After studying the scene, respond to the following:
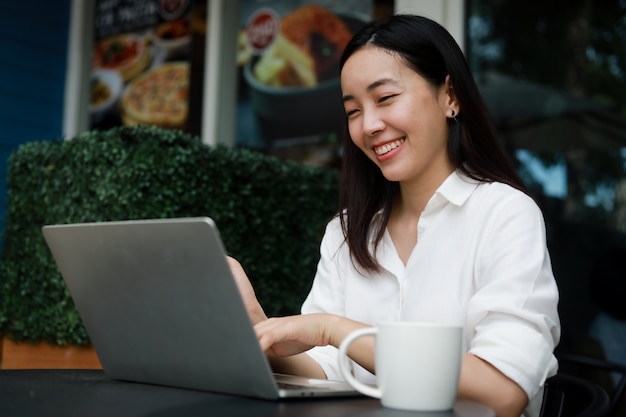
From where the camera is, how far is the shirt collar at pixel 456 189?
1.48 metres

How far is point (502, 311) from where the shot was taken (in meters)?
1.19

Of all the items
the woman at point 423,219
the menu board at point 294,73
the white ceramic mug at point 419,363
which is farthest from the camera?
the menu board at point 294,73

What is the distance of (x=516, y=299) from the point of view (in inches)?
47.2

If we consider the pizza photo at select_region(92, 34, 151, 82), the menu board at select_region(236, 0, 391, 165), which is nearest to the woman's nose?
the menu board at select_region(236, 0, 391, 165)

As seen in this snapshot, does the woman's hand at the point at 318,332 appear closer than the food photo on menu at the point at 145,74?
Yes

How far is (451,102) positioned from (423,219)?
24cm

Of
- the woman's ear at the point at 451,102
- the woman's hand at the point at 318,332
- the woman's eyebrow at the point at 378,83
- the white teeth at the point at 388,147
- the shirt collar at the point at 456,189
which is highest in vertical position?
the woman's eyebrow at the point at 378,83

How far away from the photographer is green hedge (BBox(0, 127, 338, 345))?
2959 millimetres

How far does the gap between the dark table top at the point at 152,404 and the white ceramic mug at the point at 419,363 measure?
2cm

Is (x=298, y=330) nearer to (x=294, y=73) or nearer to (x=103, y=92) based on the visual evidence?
(x=294, y=73)

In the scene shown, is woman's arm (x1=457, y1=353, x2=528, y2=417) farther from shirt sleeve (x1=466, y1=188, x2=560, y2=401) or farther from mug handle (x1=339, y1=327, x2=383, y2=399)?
mug handle (x1=339, y1=327, x2=383, y2=399)

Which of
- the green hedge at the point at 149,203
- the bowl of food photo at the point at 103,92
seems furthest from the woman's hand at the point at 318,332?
the bowl of food photo at the point at 103,92

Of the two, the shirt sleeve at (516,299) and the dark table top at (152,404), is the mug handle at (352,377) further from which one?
the shirt sleeve at (516,299)

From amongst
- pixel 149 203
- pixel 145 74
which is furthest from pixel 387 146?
pixel 145 74
